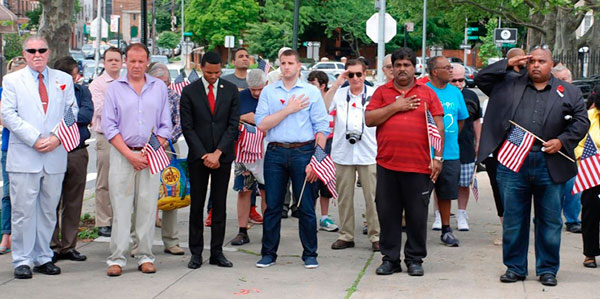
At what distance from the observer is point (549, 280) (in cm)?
754

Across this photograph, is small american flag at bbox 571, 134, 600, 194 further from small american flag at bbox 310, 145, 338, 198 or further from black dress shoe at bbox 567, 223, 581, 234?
black dress shoe at bbox 567, 223, 581, 234

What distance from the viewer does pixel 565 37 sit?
38938 millimetres

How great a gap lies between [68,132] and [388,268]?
9.72ft

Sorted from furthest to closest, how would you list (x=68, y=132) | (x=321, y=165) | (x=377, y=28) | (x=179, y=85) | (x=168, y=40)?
(x=168, y=40) → (x=377, y=28) → (x=179, y=85) → (x=321, y=165) → (x=68, y=132)

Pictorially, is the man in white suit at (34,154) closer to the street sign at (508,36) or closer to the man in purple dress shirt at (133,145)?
the man in purple dress shirt at (133,145)

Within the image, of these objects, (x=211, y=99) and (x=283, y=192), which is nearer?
(x=211, y=99)

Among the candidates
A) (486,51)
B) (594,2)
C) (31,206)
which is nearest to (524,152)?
(31,206)

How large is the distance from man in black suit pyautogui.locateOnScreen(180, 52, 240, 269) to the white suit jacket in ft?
3.74

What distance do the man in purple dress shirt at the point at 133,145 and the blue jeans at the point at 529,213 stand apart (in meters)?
2.97

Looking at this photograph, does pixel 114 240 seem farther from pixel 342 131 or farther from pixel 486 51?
pixel 486 51

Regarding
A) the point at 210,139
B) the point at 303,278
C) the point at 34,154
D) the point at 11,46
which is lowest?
the point at 303,278

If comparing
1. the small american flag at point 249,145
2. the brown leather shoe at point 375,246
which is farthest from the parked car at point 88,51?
the brown leather shoe at point 375,246

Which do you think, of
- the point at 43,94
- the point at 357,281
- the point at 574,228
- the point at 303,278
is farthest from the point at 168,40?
the point at 357,281

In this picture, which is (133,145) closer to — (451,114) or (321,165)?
(321,165)
